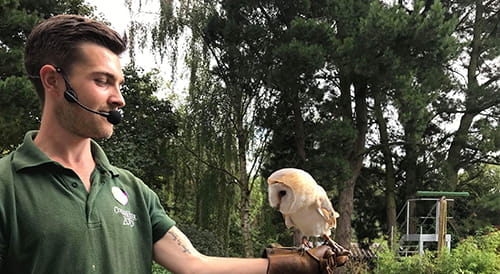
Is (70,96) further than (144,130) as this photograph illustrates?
No

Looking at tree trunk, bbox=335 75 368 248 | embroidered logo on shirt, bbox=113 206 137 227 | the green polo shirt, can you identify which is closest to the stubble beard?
the green polo shirt

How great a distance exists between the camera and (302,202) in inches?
56.2

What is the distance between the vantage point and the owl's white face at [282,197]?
145 centimetres

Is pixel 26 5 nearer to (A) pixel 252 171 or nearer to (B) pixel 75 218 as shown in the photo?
(A) pixel 252 171

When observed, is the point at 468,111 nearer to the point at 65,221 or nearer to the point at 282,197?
the point at 282,197

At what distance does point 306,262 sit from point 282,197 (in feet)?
0.65

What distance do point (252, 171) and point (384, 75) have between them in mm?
4456

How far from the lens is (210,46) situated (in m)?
11.6

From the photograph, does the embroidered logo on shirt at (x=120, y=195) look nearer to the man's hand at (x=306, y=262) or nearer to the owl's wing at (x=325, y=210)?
the man's hand at (x=306, y=262)

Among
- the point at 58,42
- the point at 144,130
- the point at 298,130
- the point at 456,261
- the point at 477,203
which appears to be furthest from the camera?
the point at 477,203

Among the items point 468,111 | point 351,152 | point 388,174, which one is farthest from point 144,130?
point 468,111

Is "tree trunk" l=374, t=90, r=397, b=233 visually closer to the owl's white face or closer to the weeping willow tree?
the weeping willow tree

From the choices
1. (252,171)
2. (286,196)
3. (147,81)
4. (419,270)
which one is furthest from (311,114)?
(286,196)

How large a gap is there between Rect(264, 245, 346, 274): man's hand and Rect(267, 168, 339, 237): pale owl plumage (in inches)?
2.2
